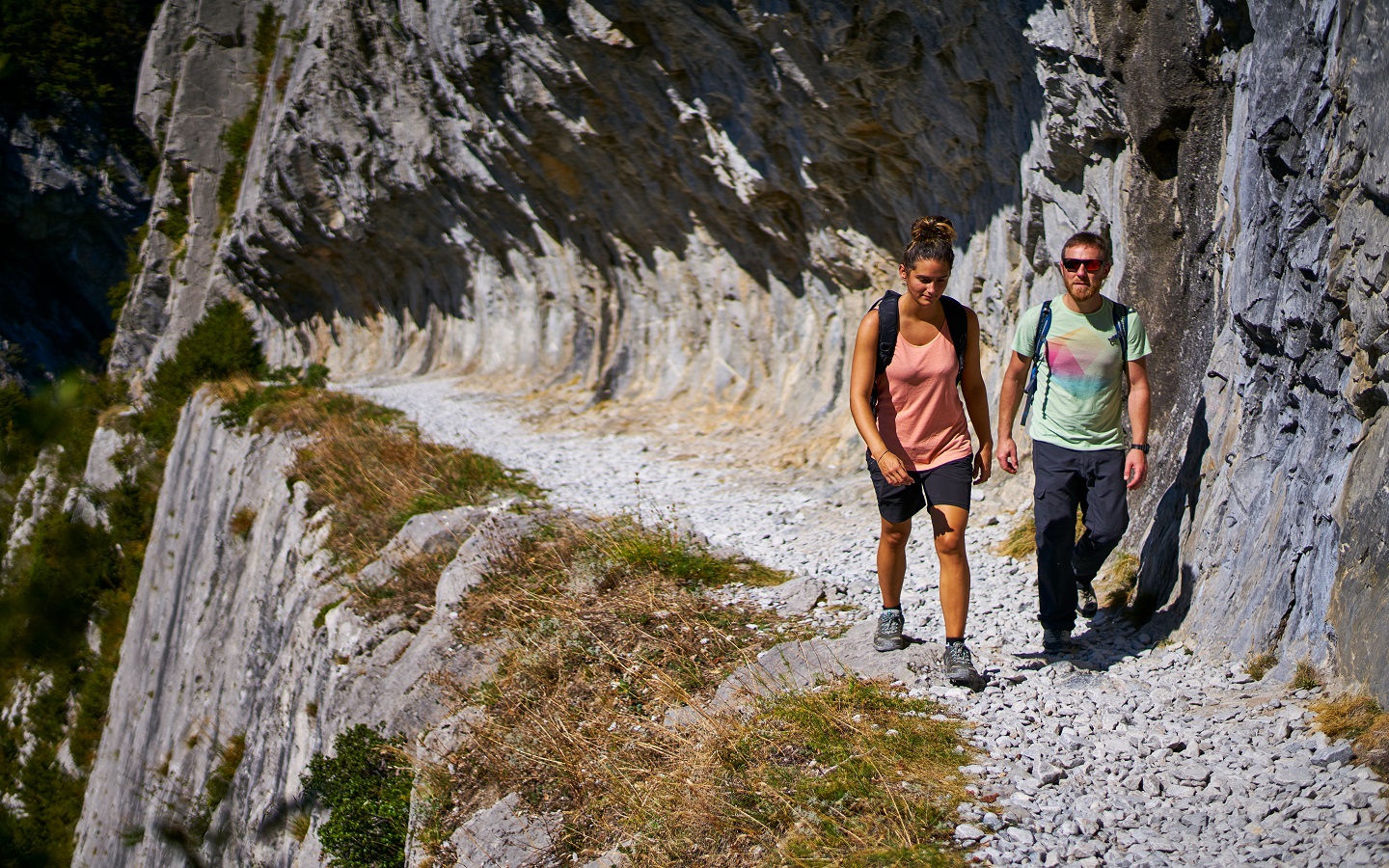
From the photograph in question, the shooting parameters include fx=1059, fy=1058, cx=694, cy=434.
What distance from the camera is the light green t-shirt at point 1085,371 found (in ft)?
15.6

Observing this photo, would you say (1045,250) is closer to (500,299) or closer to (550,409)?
(550,409)

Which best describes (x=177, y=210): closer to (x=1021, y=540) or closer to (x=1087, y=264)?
(x=1021, y=540)

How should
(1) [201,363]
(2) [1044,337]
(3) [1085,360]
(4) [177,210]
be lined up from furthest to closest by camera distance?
(4) [177,210], (1) [201,363], (2) [1044,337], (3) [1085,360]

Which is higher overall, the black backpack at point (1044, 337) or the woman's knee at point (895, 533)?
the black backpack at point (1044, 337)

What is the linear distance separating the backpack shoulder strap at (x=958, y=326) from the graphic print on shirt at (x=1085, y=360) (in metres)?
0.49

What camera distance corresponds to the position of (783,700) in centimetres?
456

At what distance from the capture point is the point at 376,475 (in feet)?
33.6

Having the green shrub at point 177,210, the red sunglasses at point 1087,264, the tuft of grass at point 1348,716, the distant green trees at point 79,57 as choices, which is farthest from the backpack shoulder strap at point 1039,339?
the distant green trees at point 79,57

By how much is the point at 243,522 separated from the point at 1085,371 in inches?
445

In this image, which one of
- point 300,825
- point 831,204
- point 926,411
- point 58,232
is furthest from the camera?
point 58,232

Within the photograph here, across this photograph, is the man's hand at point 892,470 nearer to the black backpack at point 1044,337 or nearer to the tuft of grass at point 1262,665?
the black backpack at point 1044,337

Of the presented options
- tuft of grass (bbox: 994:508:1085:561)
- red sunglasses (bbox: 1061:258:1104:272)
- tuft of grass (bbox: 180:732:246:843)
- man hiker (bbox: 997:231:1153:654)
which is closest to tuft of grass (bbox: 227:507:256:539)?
tuft of grass (bbox: 180:732:246:843)

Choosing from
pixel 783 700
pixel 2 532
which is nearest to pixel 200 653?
pixel 783 700

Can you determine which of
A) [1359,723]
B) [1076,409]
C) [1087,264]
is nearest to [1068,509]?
[1076,409]
